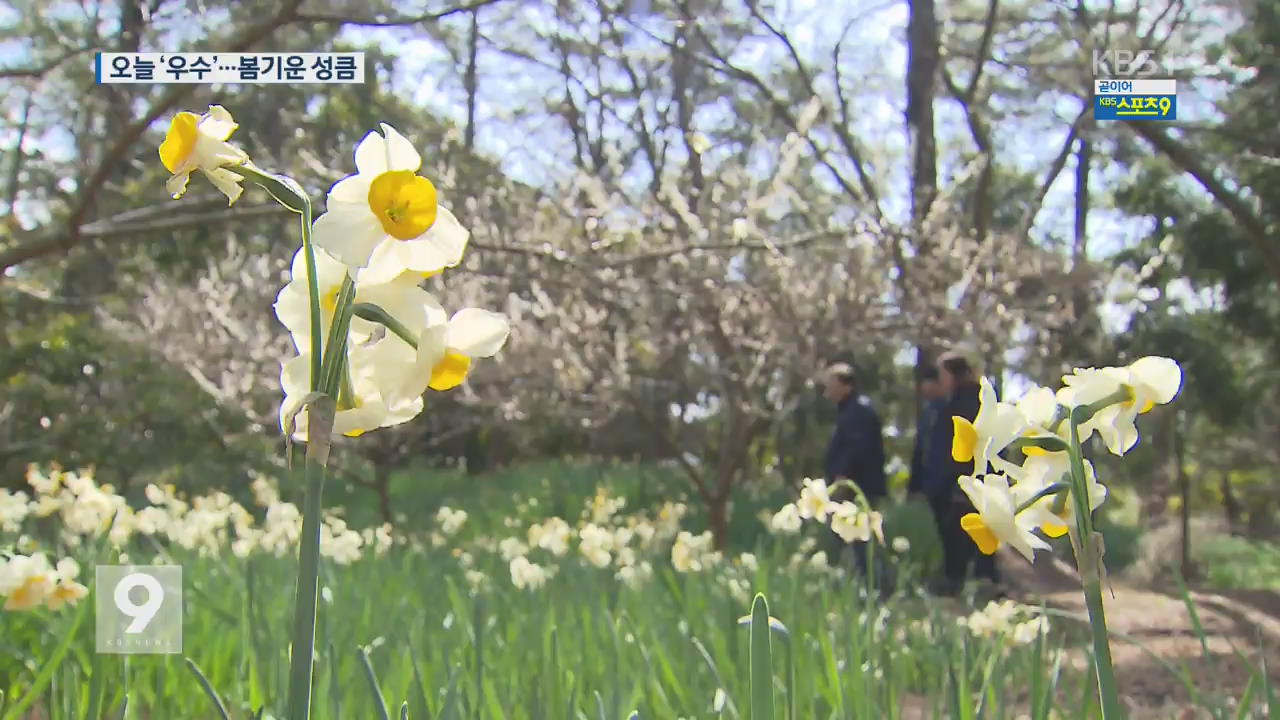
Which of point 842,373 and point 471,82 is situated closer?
point 842,373

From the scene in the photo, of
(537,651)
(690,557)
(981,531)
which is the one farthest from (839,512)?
(981,531)

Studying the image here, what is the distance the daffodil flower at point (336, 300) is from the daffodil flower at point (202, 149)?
0.08 m

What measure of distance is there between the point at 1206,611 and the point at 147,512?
15.7 feet

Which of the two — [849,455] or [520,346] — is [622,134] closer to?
[520,346]

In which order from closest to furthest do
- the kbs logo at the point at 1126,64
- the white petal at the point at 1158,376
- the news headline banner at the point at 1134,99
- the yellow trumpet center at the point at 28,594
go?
the white petal at the point at 1158,376 → the yellow trumpet center at the point at 28,594 → the news headline banner at the point at 1134,99 → the kbs logo at the point at 1126,64

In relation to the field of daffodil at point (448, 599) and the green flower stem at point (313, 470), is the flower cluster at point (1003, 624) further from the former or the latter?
the green flower stem at point (313, 470)

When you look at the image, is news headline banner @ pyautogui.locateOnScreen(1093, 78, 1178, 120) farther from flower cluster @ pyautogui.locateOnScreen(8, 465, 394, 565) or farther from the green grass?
the green grass

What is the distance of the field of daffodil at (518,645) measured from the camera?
53.0 inches

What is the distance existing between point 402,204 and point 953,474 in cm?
454

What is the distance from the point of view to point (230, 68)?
2.40 meters

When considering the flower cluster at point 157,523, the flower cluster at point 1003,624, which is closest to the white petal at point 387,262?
the flower cluster at point 1003,624

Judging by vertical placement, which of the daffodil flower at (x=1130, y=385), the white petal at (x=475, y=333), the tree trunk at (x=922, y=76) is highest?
the tree trunk at (x=922, y=76)

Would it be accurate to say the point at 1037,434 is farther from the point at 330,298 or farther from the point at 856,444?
the point at 856,444

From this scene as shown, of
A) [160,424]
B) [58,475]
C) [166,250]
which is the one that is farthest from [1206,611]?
[166,250]
